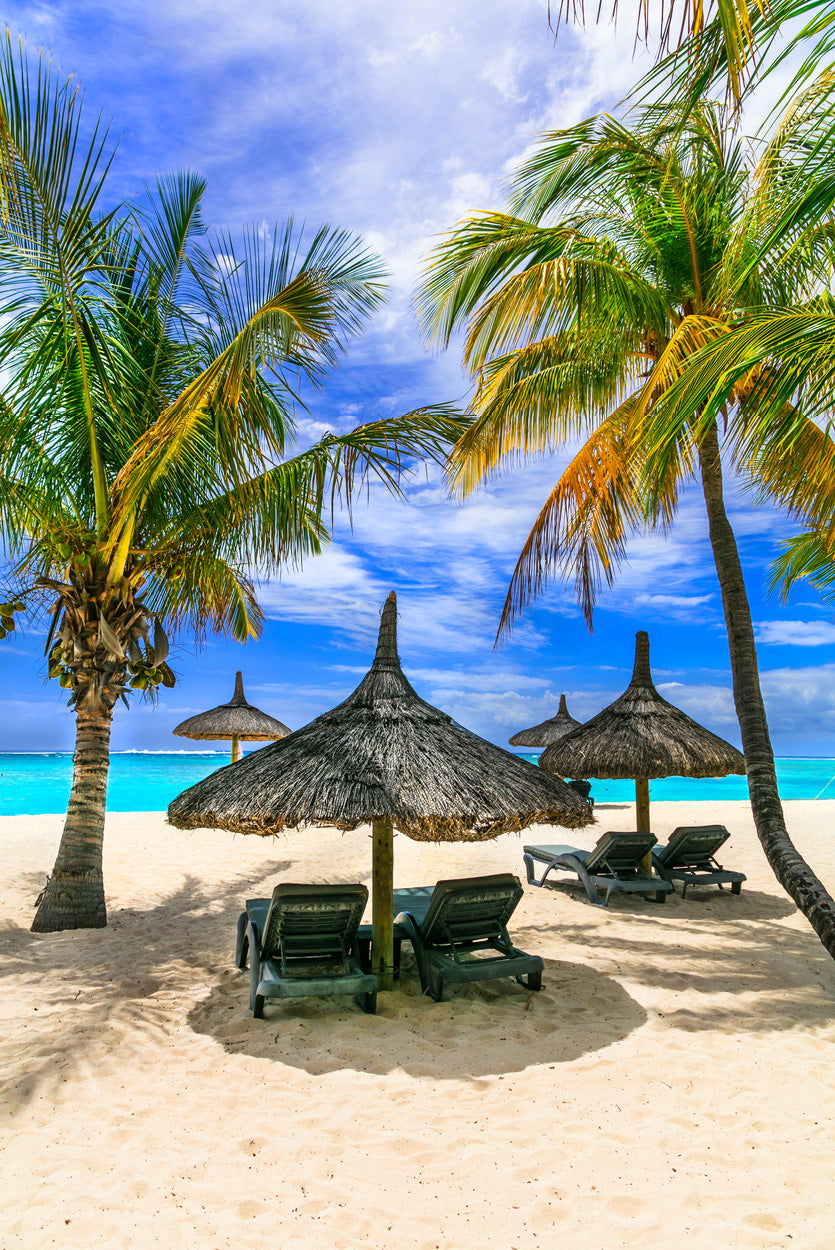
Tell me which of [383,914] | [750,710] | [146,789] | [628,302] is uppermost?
[628,302]

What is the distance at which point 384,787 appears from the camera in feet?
13.6

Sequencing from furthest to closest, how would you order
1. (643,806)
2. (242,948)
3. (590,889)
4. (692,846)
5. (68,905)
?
(643,806)
(692,846)
(590,889)
(68,905)
(242,948)

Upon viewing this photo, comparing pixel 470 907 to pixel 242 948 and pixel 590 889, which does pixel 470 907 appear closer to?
pixel 242 948

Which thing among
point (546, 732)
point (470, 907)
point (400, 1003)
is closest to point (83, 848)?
point (400, 1003)

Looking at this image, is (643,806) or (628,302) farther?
(643,806)

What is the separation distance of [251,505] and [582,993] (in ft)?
15.6

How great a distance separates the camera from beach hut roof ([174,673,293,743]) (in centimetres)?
1410

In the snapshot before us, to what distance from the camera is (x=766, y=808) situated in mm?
5473

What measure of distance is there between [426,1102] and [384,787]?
1571 mm

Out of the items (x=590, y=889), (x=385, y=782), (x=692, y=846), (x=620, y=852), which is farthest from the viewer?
(x=692, y=846)

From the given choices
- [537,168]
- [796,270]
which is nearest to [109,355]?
[537,168]

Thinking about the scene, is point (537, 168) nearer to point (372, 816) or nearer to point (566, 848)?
point (372, 816)

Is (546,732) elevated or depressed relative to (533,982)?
elevated

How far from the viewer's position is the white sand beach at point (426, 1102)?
247 centimetres
